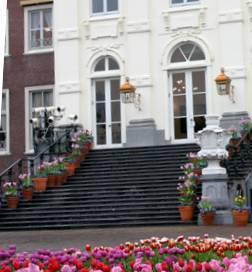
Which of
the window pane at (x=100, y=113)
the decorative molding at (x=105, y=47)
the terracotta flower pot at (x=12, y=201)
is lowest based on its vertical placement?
the terracotta flower pot at (x=12, y=201)

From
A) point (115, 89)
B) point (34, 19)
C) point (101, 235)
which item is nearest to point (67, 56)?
point (115, 89)

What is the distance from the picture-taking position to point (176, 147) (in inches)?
864

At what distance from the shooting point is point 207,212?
627 inches

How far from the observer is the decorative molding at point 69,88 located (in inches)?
948

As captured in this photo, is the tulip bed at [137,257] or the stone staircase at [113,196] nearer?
the tulip bed at [137,257]

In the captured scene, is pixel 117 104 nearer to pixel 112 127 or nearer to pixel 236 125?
pixel 112 127

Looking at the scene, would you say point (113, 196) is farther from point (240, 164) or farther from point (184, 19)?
point (184, 19)

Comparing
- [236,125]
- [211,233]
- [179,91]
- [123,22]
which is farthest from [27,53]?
[211,233]

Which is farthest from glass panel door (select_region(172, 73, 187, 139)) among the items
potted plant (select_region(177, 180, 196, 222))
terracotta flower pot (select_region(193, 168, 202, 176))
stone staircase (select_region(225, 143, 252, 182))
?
potted plant (select_region(177, 180, 196, 222))

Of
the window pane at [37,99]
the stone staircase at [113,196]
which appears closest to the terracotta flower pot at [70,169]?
the stone staircase at [113,196]

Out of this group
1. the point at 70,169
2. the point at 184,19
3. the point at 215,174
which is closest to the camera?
the point at 215,174

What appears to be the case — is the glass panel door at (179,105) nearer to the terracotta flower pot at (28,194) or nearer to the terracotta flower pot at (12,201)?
the terracotta flower pot at (28,194)

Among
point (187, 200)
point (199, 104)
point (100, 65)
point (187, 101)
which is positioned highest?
point (100, 65)

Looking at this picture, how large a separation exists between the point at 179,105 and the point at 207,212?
7930mm
